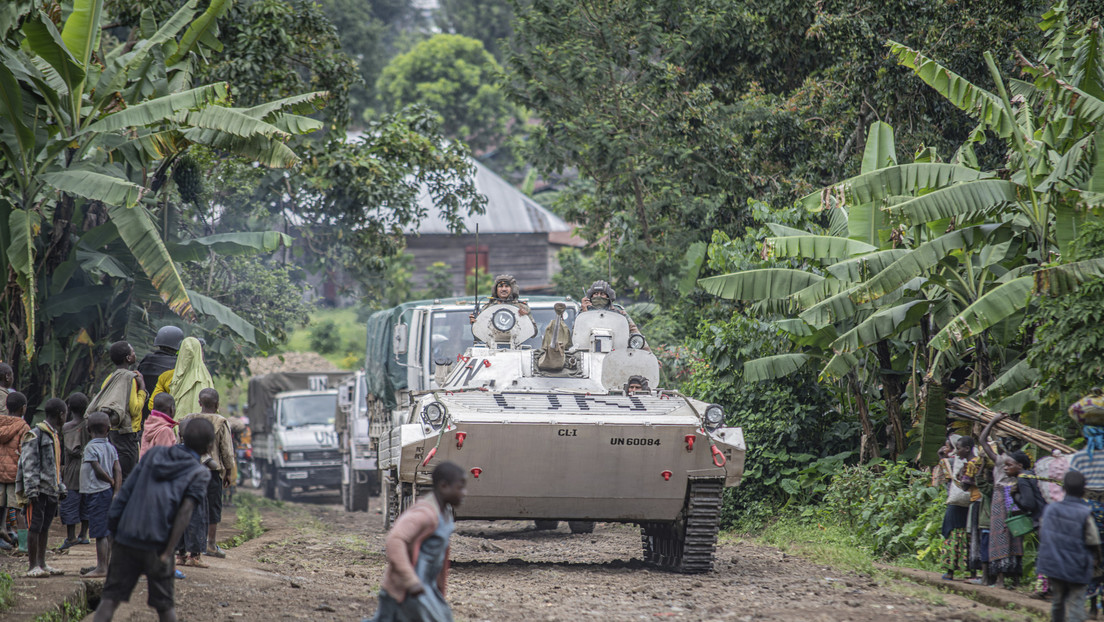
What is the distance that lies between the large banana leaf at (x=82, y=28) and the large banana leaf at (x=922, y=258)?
8.50 meters

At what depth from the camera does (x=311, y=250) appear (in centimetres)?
2181

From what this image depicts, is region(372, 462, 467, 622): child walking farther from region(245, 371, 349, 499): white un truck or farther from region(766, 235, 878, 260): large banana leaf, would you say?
region(245, 371, 349, 499): white un truck

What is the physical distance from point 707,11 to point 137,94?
31.0ft

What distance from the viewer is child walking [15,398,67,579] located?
26.1 ft

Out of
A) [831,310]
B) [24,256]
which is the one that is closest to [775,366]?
[831,310]

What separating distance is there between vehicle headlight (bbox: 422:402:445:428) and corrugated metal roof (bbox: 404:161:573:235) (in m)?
30.6

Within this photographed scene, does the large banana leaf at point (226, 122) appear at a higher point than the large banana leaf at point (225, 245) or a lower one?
higher

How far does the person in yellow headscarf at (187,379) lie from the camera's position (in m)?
9.45

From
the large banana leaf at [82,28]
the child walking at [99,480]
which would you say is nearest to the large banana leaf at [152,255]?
the large banana leaf at [82,28]

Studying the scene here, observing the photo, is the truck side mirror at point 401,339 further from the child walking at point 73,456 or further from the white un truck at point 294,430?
the white un truck at point 294,430

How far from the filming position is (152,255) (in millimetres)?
11602

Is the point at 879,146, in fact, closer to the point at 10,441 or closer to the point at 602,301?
the point at 602,301

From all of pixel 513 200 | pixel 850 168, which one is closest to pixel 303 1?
pixel 850 168

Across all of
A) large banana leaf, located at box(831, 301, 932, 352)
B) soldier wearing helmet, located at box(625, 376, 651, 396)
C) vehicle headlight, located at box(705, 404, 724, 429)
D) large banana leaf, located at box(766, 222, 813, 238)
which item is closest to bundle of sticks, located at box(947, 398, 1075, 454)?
large banana leaf, located at box(831, 301, 932, 352)
